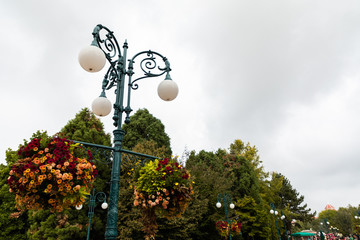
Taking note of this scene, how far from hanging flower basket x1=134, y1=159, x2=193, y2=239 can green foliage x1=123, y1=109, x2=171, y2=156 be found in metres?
17.4

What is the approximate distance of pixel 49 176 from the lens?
8.35 ft

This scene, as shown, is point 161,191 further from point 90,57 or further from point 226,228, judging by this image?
point 226,228

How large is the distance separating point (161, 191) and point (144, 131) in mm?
18963

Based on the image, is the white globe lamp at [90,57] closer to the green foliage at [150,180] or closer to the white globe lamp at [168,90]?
the white globe lamp at [168,90]

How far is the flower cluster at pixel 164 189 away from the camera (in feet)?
10.5

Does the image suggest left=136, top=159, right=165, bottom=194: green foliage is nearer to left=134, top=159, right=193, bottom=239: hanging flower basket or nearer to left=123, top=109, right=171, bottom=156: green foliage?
left=134, top=159, right=193, bottom=239: hanging flower basket

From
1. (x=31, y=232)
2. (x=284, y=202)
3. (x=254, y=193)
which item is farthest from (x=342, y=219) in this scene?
(x=31, y=232)

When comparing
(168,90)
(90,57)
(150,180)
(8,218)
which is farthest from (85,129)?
(150,180)

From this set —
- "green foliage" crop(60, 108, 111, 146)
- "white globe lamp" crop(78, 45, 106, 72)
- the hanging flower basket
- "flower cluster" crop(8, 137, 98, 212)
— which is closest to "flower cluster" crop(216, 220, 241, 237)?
"green foliage" crop(60, 108, 111, 146)

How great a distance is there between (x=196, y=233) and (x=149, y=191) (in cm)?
1538

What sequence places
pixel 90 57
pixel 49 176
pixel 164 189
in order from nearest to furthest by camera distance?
pixel 49 176 → pixel 164 189 → pixel 90 57


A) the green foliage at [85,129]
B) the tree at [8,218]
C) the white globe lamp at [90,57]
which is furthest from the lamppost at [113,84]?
the tree at [8,218]

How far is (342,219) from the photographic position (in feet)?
179

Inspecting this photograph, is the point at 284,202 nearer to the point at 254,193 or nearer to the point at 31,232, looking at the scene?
the point at 254,193
